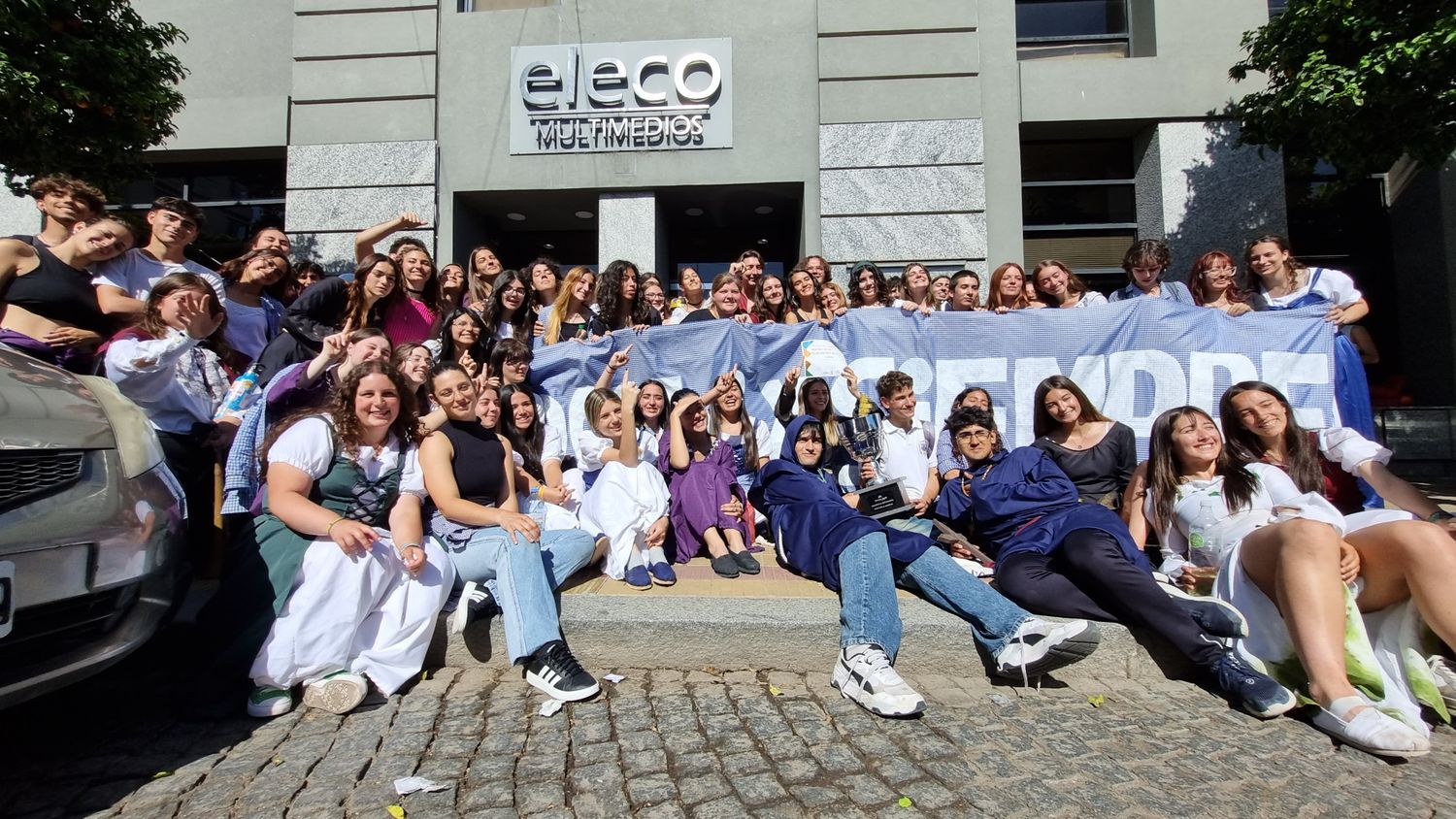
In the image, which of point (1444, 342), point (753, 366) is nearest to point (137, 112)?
point (753, 366)

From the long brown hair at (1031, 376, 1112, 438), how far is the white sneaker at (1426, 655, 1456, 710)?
1934 millimetres

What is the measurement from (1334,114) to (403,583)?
9.21m

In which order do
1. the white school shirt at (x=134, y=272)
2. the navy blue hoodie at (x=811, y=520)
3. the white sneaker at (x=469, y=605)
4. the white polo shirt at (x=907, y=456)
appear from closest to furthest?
the white sneaker at (x=469, y=605)
the navy blue hoodie at (x=811, y=520)
the white school shirt at (x=134, y=272)
the white polo shirt at (x=907, y=456)

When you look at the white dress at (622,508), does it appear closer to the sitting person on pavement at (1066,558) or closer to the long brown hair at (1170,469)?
the sitting person on pavement at (1066,558)

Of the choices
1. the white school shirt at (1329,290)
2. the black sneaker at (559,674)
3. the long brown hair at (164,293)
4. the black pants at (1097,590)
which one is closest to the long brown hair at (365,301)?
the long brown hair at (164,293)

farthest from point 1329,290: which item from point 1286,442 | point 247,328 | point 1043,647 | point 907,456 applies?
point 247,328

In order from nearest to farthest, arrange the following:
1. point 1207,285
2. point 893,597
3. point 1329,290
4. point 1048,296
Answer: point 893,597 → point 1329,290 → point 1207,285 → point 1048,296

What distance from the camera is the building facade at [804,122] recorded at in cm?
984

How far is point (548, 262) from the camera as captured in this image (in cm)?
655

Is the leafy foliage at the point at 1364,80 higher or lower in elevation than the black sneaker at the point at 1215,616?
higher

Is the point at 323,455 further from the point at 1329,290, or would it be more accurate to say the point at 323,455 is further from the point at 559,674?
the point at 1329,290

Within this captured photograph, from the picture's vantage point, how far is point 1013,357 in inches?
231

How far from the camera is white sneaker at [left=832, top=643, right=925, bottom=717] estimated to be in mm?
2906

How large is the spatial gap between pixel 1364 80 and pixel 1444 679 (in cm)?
663
